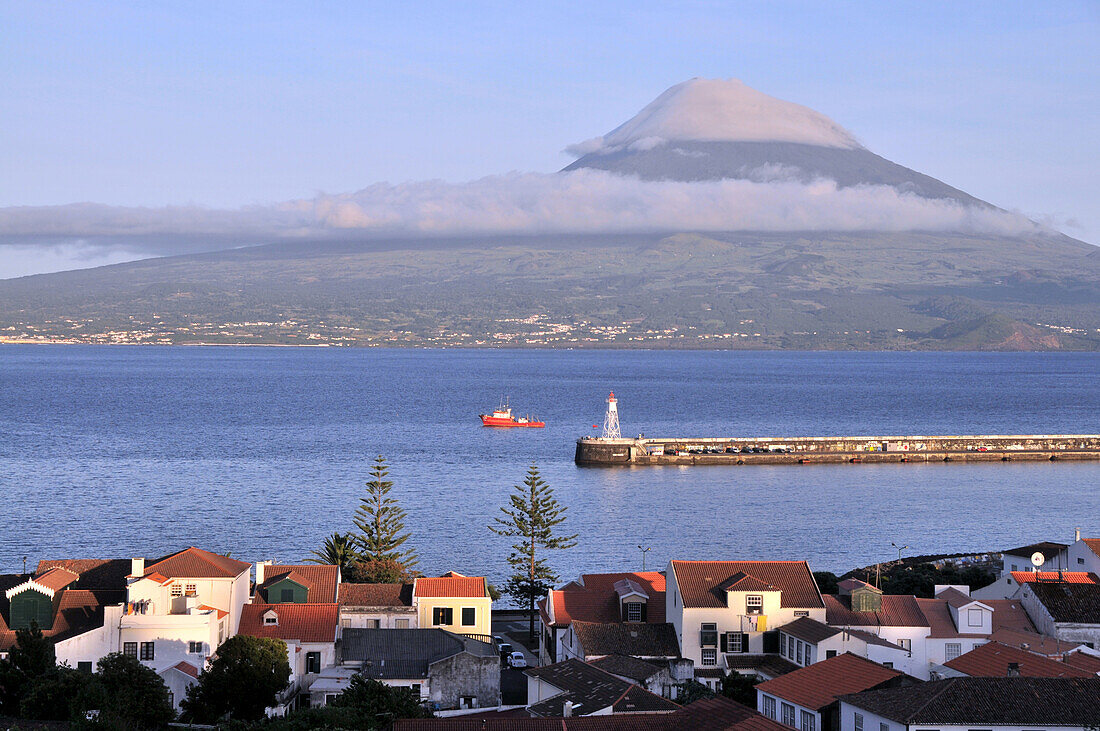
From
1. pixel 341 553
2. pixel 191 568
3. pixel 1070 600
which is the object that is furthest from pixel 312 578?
pixel 1070 600

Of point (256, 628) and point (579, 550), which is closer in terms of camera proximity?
point (256, 628)

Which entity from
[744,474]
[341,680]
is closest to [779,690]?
[341,680]

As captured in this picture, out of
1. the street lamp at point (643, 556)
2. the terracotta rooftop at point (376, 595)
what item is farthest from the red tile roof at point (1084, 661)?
the street lamp at point (643, 556)

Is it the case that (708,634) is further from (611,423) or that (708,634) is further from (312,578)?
(611,423)

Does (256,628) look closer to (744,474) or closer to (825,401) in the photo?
(744,474)

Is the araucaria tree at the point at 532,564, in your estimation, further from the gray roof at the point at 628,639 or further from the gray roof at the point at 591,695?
the gray roof at the point at 591,695
